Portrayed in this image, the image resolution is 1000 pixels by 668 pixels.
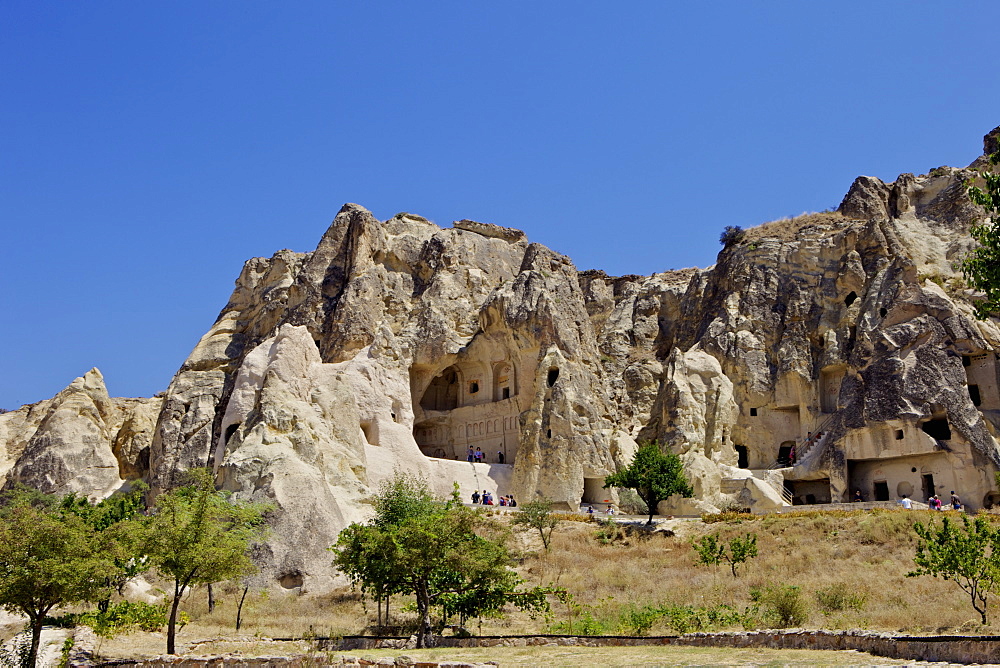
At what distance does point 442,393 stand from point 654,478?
59.6 ft

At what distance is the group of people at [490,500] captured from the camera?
42.7 meters

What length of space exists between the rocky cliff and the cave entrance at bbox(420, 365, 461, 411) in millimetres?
112

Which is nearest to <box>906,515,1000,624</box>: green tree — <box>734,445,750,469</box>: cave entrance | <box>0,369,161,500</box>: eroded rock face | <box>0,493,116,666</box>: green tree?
<box>0,493,116,666</box>: green tree

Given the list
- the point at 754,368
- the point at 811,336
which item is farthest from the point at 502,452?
the point at 811,336

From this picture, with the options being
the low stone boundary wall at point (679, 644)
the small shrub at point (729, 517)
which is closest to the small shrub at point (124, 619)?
the low stone boundary wall at point (679, 644)

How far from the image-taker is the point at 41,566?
19.1 metres

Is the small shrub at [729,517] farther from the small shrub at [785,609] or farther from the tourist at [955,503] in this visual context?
the small shrub at [785,609]

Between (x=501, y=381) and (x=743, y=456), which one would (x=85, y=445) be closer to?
(x=501, y=381)

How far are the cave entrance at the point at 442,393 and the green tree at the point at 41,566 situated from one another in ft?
109

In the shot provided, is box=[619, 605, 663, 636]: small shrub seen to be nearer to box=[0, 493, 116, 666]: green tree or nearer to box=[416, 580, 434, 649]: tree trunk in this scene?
box=[416, 580, 434, 649]: tree trunk

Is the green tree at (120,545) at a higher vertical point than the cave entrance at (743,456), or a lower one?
lower

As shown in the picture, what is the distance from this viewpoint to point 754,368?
51.7 m

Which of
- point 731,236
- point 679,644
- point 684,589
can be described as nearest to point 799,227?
point 731,236

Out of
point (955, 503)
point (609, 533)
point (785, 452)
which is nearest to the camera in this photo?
point (609, 533)
